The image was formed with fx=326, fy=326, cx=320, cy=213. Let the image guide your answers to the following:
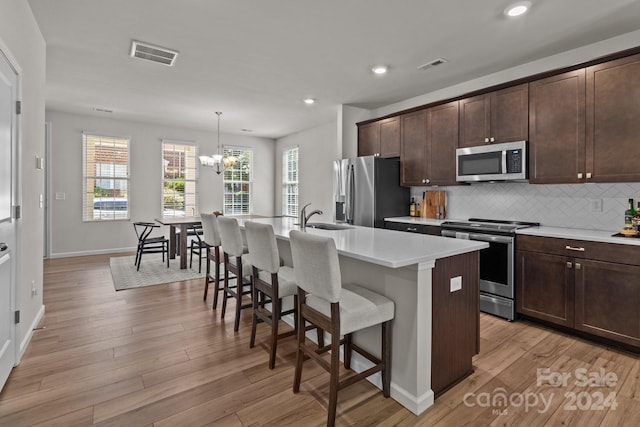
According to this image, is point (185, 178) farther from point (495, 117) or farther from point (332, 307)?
point (332, 307)

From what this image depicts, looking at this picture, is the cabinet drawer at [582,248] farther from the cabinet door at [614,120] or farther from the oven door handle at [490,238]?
the cabinet door at [614,120]

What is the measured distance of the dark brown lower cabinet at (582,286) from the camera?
2514 mm

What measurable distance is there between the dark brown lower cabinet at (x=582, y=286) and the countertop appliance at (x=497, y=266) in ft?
0.23

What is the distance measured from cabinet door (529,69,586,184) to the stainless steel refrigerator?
1.80 metres

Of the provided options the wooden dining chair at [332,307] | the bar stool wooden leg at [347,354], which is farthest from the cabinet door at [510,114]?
the bar stool wooden leg at [347,354]

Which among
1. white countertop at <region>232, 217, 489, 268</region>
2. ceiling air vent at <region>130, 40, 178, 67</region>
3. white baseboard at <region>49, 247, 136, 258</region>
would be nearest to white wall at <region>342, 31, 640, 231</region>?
white countertop at <region>232, 217, 489, 268</region>

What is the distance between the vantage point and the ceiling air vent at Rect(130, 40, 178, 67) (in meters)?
3.25

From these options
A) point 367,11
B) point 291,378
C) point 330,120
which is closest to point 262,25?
point 367,11

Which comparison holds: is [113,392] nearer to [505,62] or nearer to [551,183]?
[551,183]

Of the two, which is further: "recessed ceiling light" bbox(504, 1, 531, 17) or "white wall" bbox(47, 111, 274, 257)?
"white wall" bbox(47, 111, 274, 257)

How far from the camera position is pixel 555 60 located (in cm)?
338

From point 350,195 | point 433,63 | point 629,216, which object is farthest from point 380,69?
point 629,216

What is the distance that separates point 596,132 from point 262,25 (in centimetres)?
310

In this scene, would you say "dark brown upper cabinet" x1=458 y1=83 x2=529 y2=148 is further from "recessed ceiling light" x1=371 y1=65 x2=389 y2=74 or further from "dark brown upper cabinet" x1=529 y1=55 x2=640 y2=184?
"recessed ceiling light" x1=371 y1=65 x2=389 y2=74
